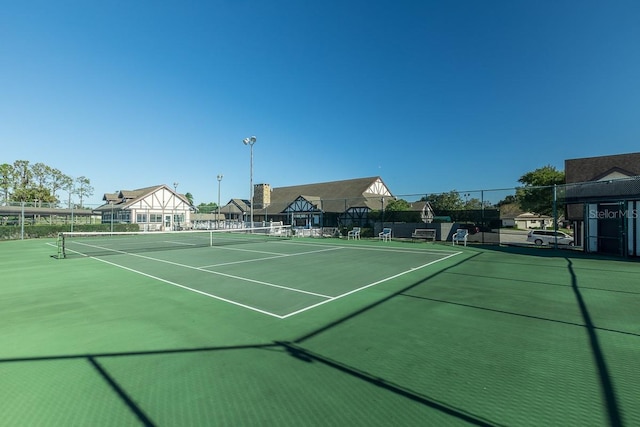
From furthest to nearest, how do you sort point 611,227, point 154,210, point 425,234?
1. point 154,210
2. point 425,234
3. point 611,227

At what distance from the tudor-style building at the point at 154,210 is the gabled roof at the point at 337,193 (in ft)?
40.0

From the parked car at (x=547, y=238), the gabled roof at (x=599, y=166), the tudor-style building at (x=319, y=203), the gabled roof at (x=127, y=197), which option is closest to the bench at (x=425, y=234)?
the tudor-style building at (x=319, y=203)

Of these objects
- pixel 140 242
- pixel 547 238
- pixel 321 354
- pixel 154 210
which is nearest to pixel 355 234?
pixel 547 238

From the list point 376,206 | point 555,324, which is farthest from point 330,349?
point 376,206

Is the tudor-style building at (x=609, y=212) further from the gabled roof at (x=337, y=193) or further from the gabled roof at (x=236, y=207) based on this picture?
the gabled roof at (x=236, y=207)

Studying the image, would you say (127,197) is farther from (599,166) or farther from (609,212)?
(599,166)

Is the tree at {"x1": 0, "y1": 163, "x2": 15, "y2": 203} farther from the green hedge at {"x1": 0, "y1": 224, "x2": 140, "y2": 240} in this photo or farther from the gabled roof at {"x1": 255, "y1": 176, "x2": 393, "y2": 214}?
the gabled roof at {"x1": 255, "y1": 176, "x2": 393, "y2": 214}

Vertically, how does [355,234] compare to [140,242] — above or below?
above

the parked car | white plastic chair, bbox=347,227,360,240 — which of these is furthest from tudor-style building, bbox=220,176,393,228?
the parked car

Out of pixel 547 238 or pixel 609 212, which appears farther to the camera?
pixel 547 238

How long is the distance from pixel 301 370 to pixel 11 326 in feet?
17.2

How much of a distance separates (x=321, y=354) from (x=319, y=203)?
37727 millimetres

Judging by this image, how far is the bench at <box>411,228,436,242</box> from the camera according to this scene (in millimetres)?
22094

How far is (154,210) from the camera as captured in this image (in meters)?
43.1
